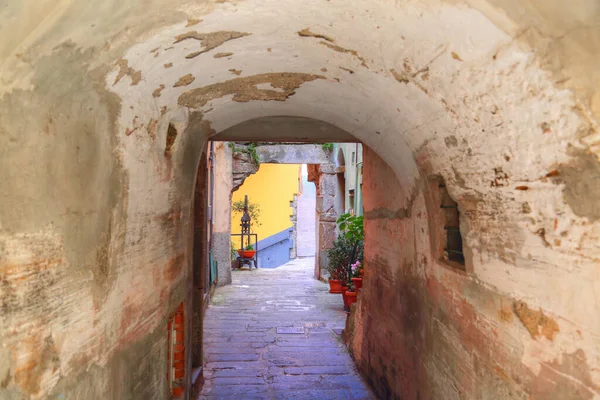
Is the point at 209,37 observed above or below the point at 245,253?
above

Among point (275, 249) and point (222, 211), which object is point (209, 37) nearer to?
point (222, 211)

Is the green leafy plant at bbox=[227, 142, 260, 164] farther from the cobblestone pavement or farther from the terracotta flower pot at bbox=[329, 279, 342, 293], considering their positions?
the terracotta flower pot at bbox=[329, 279, 342, 293]

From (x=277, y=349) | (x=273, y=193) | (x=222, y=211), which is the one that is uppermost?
(x=273, y=193)

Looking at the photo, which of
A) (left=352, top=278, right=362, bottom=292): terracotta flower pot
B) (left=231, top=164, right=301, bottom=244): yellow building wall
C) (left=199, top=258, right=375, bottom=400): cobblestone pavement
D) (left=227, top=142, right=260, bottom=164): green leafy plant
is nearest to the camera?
(left=199, top=258, right=375, bottom=400): cobblestone pavement

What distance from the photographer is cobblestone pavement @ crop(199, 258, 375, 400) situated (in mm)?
4625

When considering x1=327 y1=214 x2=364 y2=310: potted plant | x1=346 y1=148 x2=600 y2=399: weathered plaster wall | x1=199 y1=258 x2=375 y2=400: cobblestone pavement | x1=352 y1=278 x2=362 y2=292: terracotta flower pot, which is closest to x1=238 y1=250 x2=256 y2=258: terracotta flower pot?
x1=199 y1=258 x2=375 y2=400: cobblestone pavement

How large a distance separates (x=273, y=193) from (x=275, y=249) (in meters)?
2.63

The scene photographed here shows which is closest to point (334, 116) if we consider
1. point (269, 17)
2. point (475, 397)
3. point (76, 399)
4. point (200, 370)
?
point (269, 17)

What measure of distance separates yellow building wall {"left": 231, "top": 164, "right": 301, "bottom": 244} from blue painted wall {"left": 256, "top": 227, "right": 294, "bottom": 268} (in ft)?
1.37

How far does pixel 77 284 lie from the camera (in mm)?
1689

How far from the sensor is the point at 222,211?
10984 millimetres

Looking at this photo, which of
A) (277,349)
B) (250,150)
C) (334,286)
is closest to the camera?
(277,349)

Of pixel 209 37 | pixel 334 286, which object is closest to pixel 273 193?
pixel 334 286

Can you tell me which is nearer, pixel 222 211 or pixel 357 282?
pixel 357 282
